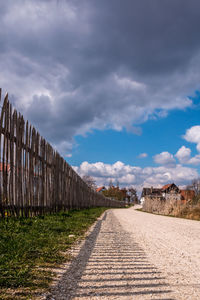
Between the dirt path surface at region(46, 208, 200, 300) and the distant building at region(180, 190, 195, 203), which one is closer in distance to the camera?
the dirt path surface at region(46, 208, 200, 300)

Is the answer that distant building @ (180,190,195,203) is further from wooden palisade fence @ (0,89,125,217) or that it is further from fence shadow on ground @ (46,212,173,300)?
fence shadow on ground @ (46,212,173,300)

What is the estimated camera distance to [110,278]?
2.94 meters

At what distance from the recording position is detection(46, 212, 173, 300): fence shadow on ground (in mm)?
2472

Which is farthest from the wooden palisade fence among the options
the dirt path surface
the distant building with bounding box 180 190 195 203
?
the distant building with bounding box 180 190 195 203

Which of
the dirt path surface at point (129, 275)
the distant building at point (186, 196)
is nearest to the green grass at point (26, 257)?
the dirt path surface at point (129, 275)

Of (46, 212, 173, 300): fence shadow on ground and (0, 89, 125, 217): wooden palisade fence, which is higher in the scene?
(0, 89, 125, 217): wooden palisade fence

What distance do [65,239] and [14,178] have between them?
6.58ft

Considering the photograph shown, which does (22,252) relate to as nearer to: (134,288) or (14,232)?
(14,232)

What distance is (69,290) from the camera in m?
2.50

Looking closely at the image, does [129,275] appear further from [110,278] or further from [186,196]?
[186,196]

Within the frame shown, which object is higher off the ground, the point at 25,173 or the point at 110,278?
the point at 25,173

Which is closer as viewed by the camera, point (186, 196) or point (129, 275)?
point (129, 275)

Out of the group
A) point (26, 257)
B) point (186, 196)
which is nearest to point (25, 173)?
point (26, 257)

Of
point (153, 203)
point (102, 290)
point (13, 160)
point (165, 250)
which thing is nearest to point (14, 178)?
point (13, 160)
